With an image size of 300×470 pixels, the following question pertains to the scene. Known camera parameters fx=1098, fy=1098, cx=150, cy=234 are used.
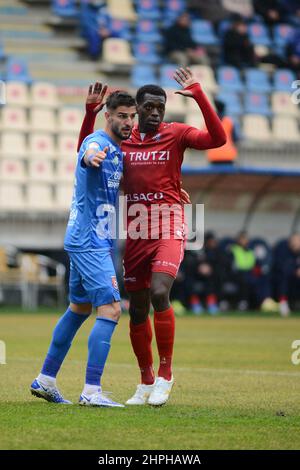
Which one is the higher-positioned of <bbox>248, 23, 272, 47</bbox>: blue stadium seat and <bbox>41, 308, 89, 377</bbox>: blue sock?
<bbox>248, 23, 272, 47</bbox>: blue stadium seat

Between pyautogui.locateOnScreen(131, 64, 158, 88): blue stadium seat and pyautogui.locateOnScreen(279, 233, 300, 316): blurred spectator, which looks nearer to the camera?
pyautogui.locateOnScreen(279, 233, 300, 316): blurred spectator

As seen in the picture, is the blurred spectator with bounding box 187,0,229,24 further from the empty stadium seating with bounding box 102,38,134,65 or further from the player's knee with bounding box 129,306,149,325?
the player's knee with bounding box 129,306,149,325

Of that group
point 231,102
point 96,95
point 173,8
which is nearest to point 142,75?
point 231,102

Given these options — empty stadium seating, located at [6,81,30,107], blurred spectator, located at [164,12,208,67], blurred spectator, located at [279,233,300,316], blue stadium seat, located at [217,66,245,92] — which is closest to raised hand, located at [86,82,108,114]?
blurred spectator, located at [279,233,300,316]

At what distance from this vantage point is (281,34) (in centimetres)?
2959

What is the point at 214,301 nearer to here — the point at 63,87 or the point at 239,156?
the point at 239,156

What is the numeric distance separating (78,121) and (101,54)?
3282mm

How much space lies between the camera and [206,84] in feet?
84.5

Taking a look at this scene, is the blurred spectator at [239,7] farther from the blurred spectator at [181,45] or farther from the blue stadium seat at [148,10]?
the blurred spectator at [181,45]

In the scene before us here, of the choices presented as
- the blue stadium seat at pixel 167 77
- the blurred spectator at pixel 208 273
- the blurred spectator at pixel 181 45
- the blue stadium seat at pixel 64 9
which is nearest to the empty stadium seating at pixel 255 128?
the blue stadium seat at pixel 167 77

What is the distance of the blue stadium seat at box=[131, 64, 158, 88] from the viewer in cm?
2503

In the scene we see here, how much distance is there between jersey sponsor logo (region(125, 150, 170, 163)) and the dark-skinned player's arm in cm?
17
